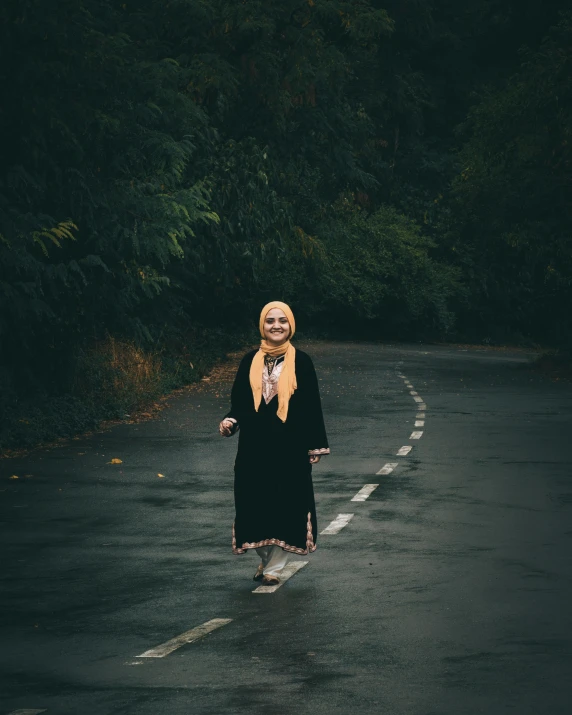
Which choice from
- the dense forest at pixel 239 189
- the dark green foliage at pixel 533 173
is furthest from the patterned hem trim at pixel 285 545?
the dark green foliage at pixel 533 173

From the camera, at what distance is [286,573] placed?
9578 millimetres

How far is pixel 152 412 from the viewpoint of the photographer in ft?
76.4

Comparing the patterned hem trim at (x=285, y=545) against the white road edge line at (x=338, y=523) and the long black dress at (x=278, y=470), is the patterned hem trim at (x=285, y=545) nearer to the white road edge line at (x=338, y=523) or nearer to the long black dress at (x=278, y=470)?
the long black dress at (x=278, y=470)

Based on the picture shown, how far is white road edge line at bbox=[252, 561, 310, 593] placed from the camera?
8.95 metres

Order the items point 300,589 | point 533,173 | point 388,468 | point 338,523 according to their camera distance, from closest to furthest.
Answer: point 300,589
point 338,523
point 388,468
point 533,173

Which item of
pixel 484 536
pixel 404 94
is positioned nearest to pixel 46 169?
pixel 484 536

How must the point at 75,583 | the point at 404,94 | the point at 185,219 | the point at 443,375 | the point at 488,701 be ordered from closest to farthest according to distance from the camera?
the point at 488,701 → the point at 75,583 → the point at 185,219 → the point at 443,375 → the point at 404,94

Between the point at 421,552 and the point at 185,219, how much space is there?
1333 centimetres

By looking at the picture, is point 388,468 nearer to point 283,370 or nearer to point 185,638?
point 283,370

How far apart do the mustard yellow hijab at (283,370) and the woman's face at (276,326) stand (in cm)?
2

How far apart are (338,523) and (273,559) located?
2498 mm

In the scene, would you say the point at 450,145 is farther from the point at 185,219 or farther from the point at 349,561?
the point at 349,561

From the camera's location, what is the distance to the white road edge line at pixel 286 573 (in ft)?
29.4

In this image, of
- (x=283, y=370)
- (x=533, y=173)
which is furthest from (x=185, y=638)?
(x=533, y=173)
